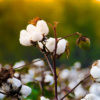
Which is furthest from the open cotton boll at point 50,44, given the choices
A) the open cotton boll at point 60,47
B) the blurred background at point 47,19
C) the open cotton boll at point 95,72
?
the blurred background at point 47,19

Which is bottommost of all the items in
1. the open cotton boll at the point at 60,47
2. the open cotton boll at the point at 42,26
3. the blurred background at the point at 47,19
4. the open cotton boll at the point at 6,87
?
the open cotton boll at the point at 6,87

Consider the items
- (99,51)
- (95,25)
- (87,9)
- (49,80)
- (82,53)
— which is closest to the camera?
(49,80)

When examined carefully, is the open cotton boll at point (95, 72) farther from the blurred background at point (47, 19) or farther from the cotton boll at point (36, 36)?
the blurred background at point (47, 19)

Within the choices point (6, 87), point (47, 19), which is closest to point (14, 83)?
point (6, 87)

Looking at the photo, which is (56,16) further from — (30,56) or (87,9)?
(30,56)

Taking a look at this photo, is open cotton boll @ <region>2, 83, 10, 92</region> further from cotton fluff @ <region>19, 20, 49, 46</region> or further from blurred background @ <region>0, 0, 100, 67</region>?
blurred background @ <region>0, 0, 100, 67</region>

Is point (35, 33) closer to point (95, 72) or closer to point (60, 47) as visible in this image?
point (60, 47)

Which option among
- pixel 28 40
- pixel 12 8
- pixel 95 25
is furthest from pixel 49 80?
pixel 12 8
